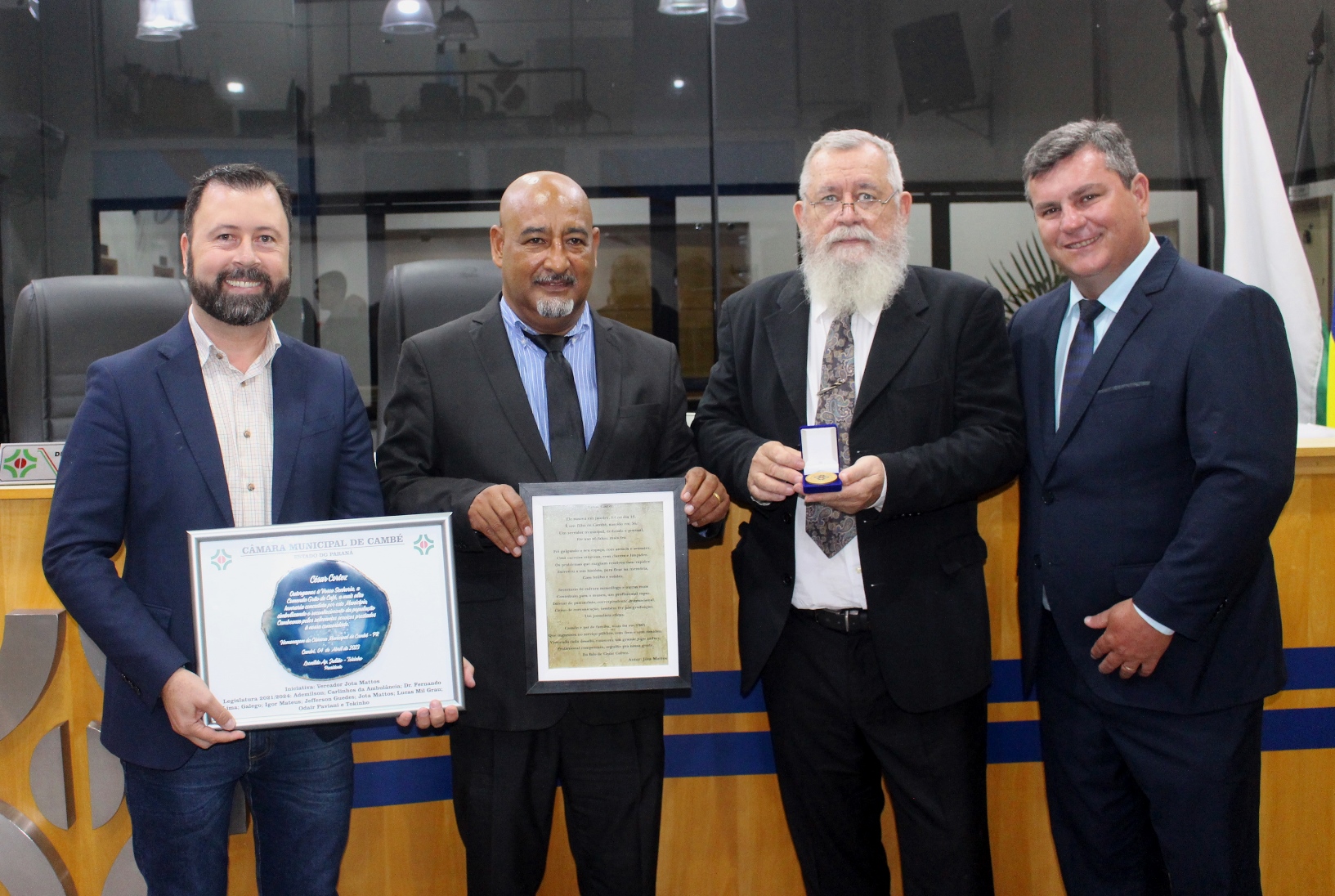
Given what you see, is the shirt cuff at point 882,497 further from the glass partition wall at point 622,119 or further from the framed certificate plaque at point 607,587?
the glass partition wall at point 622,119

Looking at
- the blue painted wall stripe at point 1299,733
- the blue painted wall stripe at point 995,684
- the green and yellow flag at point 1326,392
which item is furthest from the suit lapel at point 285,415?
the green and yellow flag at point 1326,392

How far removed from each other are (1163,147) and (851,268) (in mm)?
5315

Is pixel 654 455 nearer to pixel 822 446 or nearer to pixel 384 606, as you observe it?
pixel 822 446

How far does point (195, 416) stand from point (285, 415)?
157mm

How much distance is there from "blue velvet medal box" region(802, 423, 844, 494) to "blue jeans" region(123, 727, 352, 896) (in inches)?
41.0

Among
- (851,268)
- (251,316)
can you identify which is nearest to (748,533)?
(851,268)

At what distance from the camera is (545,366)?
2.12 metres

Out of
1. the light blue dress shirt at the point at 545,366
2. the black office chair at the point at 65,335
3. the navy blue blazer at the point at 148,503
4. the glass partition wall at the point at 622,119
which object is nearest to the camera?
the navy blue blazer at the point at 148,503

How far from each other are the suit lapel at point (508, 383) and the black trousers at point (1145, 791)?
1156 millimetres

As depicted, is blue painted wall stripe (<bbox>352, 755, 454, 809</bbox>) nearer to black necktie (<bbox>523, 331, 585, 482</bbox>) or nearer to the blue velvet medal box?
black necktie (<bbox>523, 331, 585, 482</bbox>)

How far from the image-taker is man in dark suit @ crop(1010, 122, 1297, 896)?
6.02 feet

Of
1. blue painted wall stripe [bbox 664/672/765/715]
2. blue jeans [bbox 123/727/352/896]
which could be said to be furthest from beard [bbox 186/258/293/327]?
blue painted wall stripe [bbox 664/672/765/715]

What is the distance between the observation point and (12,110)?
5941mm

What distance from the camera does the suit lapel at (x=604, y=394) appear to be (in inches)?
80.6
